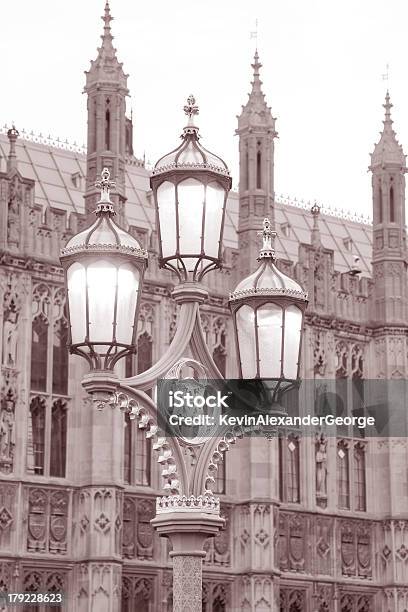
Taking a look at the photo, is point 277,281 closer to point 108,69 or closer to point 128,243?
point 128,243

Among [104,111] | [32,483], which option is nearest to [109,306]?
[32,483]

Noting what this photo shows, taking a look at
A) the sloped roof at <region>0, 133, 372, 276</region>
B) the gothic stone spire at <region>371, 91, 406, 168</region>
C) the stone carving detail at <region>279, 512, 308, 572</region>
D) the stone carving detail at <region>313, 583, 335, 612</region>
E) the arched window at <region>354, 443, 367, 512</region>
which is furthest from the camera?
the gothic stone spire at <region>371, 91, 406, 168</region>

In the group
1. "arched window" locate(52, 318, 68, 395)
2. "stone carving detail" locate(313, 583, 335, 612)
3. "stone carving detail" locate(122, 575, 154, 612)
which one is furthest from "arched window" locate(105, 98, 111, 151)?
"stone carving detail" locate(313, 583, 335, 612)

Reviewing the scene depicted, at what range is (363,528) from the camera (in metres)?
30.7

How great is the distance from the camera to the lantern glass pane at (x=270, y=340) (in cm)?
1023

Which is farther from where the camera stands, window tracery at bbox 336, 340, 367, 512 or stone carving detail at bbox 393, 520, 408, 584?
window tracery at bbox 336, 340, 367, 512

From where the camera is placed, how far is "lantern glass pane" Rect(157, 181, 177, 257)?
10602 mm

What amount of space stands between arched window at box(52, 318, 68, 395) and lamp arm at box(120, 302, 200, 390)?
642 inches

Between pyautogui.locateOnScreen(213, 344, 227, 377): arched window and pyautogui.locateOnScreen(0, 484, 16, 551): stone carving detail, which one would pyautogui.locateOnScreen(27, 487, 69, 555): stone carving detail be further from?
pyautogui.locateOnScreen(213, 344, 227, 377): arched window

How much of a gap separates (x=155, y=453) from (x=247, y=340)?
56.9ft

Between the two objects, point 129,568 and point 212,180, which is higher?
point 212,180

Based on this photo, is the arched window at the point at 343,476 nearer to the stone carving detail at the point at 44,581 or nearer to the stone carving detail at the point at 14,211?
the stone carving detail at the point at 44,581

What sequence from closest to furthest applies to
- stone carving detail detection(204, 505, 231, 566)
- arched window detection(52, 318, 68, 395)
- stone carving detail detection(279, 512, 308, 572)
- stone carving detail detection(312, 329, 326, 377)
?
1. arched window detection(52, 318, 68, 395)
2. stone carving detail detection(204, 505, 231, 566)
3. stone carving detail detection(279, 512, 308, 572)
4. stone carving detail detection(312, 329, 326, 377)

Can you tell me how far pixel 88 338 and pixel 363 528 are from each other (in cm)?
2192
